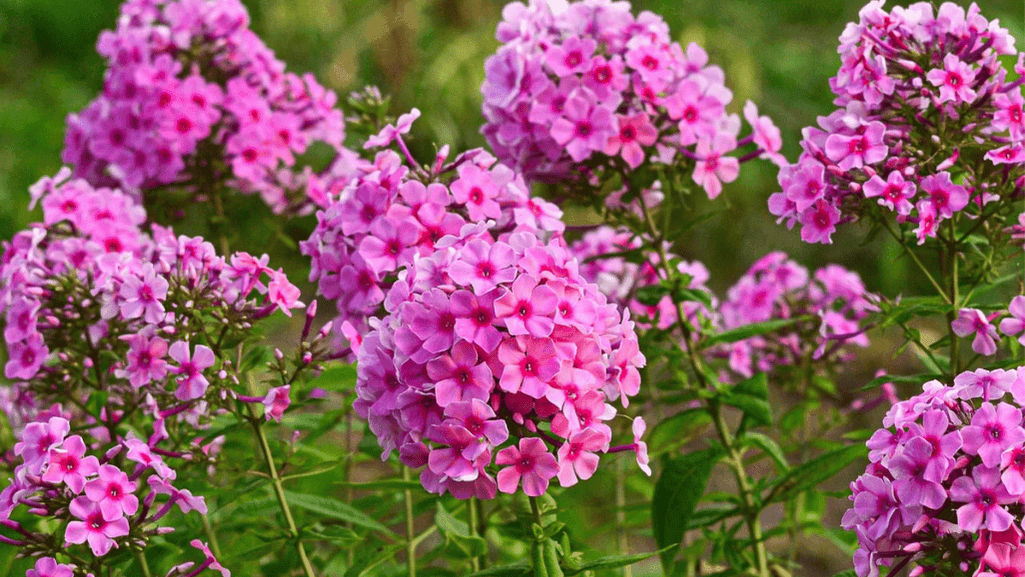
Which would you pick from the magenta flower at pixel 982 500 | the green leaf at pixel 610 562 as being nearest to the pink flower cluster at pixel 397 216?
the green leaf at pixel 610 562

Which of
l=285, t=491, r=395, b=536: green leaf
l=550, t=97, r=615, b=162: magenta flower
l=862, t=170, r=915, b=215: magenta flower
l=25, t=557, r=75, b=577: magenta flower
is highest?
l=550, t=97, r=615, b=162: magenta flower

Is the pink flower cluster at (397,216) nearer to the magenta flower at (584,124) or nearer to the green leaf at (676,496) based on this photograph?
the magenta flower at (584,124)

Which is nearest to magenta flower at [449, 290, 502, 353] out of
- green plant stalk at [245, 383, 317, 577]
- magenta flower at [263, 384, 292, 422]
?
magenta flower at [263, 384, 292, 422]

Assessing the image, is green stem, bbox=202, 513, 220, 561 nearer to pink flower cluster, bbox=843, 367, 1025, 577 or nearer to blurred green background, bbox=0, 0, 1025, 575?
pink flower cluster, bbox=843, 367, 1025, 577

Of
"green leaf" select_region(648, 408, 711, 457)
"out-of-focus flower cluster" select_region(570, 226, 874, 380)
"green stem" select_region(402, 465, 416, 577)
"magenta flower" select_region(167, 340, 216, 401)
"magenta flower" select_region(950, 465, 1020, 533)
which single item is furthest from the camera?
"out-of-focus flower cluster" select_region(570, 226, 874, 380)

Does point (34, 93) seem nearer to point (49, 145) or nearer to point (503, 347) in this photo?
point (49, 145)

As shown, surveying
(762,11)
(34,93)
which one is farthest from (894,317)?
(34,93)
